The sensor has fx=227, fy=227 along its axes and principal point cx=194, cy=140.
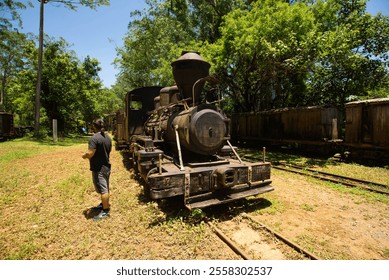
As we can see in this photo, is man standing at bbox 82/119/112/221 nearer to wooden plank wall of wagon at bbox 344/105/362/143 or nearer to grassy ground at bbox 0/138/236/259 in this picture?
grassy ground at bbox 0/138/236/259

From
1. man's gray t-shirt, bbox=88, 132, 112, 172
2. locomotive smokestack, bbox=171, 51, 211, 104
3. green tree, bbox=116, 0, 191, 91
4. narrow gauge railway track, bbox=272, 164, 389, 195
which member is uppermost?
green tree, bbox=116, 0, 191, 91

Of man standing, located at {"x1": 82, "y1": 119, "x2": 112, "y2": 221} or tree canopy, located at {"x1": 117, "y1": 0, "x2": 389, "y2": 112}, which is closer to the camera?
man standing, located at {"x1": 82, "y1": 119, "x2": 112, "y2": 221}

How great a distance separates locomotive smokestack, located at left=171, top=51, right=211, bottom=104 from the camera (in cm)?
605

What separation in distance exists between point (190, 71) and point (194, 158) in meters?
2.32

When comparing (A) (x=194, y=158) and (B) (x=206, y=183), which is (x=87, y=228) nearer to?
(B) (x=206, y=183)

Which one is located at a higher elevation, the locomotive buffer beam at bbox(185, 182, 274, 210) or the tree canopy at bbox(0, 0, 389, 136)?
the tree canopy at bbox(0, 0, 389, 136)

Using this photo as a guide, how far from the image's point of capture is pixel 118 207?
17.2 ft

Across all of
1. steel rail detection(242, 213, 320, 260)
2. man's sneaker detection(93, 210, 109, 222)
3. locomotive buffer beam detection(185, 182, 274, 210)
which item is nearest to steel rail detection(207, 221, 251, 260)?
locomotive buffer beam detection(185, 182, 274, 210)

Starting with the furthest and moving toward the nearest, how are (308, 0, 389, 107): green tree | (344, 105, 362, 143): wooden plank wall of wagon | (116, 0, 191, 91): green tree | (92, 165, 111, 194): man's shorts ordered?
(116, 0, 191, 91): green tree < (308, 0, 389, 107): green tree < (344, 105, 362, 143): wooden plank wall of wagon < (92, 165, 111, 194): man's shorts

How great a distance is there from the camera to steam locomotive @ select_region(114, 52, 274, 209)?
175 inches

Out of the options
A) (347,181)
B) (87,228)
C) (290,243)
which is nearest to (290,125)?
(347,181)

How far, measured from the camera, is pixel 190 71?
6.07 m

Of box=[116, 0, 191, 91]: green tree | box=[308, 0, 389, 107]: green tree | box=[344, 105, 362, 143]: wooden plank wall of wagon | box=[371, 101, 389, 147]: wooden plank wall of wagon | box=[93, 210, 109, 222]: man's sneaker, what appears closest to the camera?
box=[93, 210, 109, 222]: man's sneaker
